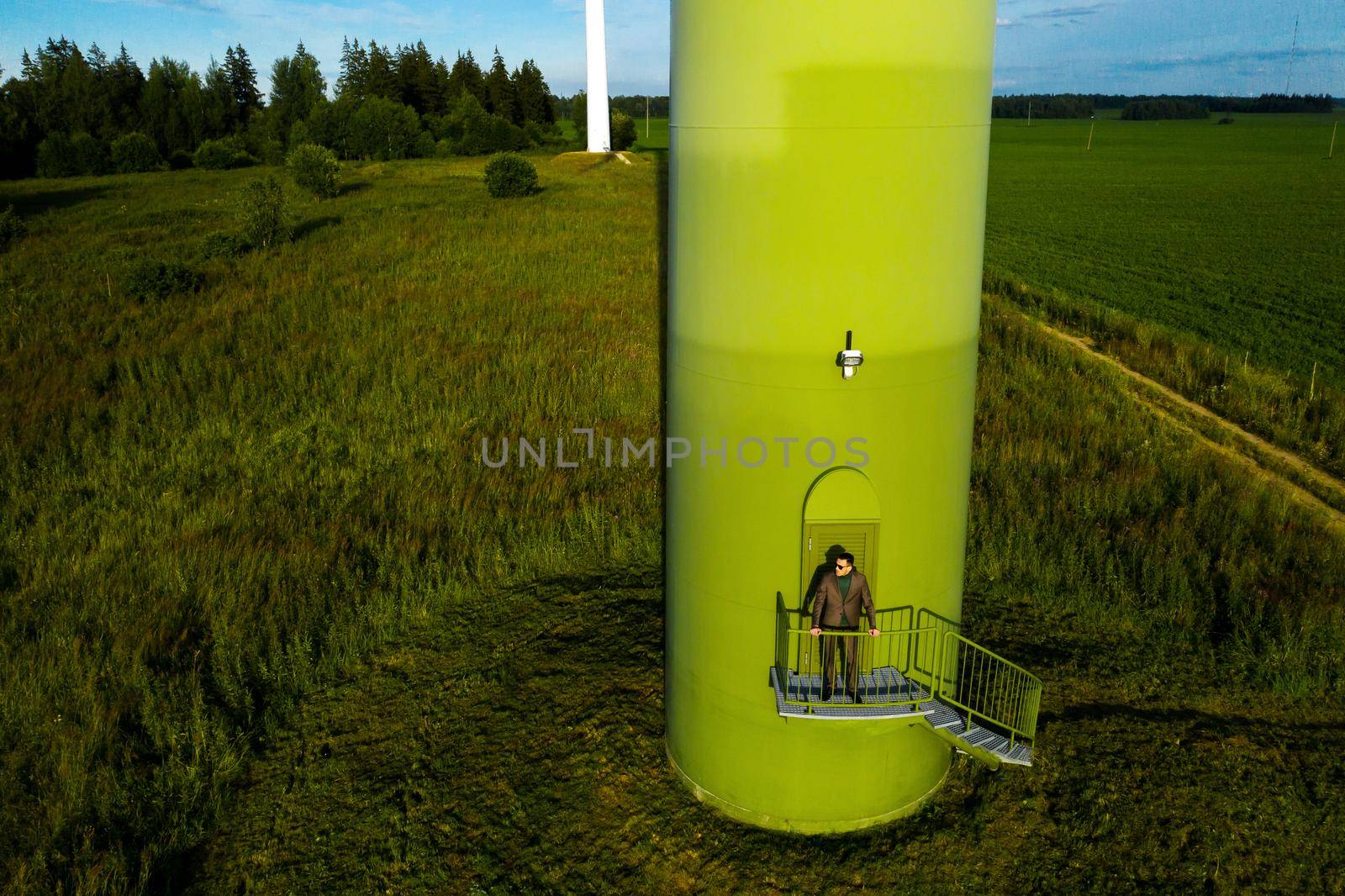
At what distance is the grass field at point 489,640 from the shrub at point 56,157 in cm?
5957

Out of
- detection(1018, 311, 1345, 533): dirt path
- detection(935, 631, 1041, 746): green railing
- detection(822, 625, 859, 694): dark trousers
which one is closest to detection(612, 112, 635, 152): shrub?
detection(1018, 311, 1345, 533): dirt path

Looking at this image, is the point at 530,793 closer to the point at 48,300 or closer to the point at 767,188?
the point at 767,188

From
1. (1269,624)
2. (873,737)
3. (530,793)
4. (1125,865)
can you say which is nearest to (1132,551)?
(1269,624)

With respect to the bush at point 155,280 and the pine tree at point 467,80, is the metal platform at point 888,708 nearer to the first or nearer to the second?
the bush at point 155,280

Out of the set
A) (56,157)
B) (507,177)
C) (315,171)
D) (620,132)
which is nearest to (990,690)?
(507,177)

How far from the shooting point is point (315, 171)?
52.8 metres

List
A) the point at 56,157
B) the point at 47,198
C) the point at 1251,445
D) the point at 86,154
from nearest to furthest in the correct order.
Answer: the point at 1251,445 → the point at 47,198 → the point at 56,157 → the point at 86,154

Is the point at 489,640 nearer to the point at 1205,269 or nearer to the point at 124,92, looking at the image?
the point at 1205,269

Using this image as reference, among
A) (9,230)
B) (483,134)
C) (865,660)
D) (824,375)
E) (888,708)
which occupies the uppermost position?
(483,134)

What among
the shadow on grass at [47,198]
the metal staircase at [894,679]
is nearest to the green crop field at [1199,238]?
the metal staircase at [894,679]

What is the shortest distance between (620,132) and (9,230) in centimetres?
6123

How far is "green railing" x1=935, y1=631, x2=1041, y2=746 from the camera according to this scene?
26.8ft

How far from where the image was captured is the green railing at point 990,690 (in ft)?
26.8

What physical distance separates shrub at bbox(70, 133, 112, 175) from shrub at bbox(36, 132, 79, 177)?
0.19 m
